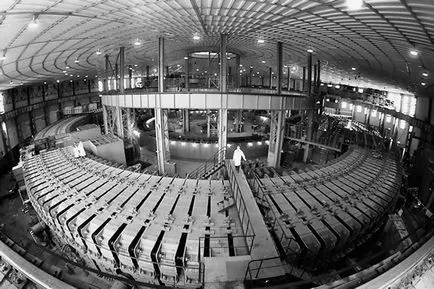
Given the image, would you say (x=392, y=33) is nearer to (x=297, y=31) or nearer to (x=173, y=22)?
(x=297, y=31)

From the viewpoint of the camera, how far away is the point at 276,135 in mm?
19281

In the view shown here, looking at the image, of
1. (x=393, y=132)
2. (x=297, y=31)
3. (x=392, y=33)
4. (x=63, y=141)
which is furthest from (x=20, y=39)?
(x=393, y=132)

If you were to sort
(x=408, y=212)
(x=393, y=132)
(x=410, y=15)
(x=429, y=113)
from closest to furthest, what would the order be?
(x=410, y=15), (x=408, y=212), (x=429, y=113), (x=393, y=132)

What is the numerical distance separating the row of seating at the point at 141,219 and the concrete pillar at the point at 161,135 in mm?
5214

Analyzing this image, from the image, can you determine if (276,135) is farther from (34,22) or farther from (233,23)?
(34,22)

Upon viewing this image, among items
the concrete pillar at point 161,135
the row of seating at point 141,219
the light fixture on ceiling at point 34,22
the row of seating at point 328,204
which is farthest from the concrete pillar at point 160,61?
the row of seating at point 328,204

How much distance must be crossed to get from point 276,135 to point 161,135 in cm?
1007

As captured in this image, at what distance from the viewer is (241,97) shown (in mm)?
16094

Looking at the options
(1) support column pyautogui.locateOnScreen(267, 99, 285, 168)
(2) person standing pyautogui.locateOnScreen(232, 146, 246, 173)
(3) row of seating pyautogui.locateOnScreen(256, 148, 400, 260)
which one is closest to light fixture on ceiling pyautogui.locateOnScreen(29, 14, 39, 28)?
(2) person standing pyautogui.locateOnScreen(232, 146, 246, 173)

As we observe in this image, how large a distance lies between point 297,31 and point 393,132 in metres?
31.8

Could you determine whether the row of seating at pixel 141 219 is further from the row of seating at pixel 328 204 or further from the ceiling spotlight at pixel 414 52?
the ceiling spotlight at pixel 414 52

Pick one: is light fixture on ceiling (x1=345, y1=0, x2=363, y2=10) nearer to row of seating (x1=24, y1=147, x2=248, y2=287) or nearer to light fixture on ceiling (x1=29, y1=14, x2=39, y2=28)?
row of seating (x1=24, y1=147, x2=248, y2=287)

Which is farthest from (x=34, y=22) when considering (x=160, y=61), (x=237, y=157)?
(x=237, y=157)

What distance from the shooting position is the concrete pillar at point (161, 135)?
1722 cm
